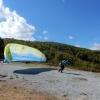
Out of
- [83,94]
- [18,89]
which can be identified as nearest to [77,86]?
[83,94]

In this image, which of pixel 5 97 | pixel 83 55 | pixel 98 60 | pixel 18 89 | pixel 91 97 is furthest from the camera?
pixel 83 55

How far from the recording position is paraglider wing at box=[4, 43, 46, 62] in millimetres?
28000

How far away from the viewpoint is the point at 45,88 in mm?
16984

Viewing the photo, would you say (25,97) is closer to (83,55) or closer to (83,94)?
(83,94)

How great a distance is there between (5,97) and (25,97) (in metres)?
1.37

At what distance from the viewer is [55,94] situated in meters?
15.2

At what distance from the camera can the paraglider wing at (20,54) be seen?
2800cm

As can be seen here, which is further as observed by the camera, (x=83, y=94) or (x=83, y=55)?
(x=83, y=55)

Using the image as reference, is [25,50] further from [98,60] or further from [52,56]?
[98,60]

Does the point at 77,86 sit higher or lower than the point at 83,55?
lower

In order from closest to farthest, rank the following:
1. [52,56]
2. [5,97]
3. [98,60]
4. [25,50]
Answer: [5,97]
[25,50]
[52,56]
[98,60]

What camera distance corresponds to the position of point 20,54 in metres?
28.4

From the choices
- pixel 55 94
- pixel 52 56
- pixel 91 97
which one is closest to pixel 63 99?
pixel 55 94

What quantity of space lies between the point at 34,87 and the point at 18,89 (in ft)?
5.38
